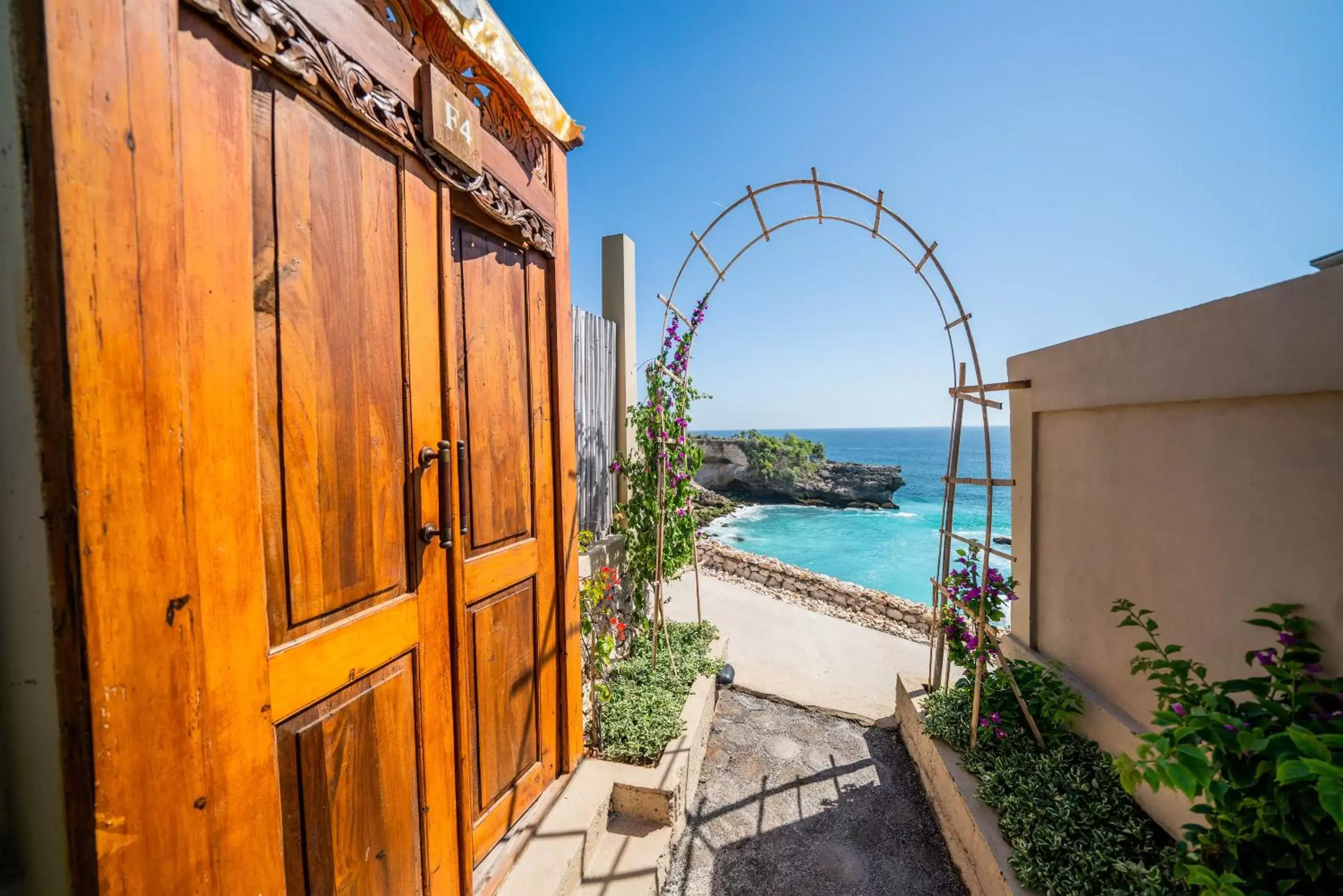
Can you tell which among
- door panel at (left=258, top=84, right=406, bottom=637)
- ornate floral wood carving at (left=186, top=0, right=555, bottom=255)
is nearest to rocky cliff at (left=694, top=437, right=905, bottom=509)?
ornate floral wood carving at (left=186, top=0, right=555, bottom=255)

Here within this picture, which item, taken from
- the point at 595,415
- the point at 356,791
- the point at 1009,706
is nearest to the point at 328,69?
the point at 356,791

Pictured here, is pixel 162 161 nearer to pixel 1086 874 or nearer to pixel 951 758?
pixel 1086 874

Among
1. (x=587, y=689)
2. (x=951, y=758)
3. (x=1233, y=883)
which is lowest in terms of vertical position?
(x=951, y=758)

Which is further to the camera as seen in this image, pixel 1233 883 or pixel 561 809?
pixel 561 809

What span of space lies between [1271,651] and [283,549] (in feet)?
9.11

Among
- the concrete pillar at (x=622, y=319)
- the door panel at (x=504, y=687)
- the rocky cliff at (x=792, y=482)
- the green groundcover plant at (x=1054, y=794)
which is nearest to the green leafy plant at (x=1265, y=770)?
the green groundcover plant at (x=1054, y=794)

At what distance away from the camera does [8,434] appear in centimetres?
75

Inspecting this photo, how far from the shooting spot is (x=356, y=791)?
1.27 m

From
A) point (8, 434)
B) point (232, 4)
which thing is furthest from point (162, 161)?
point (8, 434)

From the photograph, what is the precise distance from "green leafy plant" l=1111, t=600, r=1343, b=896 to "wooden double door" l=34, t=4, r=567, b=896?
6.28ft

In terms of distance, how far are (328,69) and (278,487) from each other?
97 centimetres

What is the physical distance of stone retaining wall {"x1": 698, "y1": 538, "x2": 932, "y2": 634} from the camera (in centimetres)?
652

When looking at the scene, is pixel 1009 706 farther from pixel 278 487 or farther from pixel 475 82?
pixel 475 82

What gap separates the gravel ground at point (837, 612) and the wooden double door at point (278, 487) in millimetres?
5333
